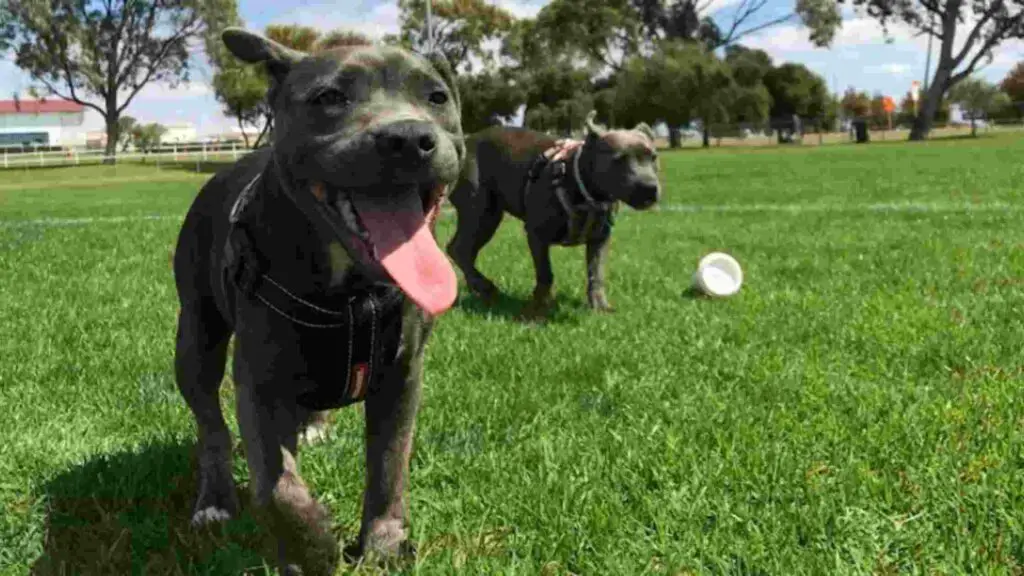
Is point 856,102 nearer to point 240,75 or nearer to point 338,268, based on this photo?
point 240,75

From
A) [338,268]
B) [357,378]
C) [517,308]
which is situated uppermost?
[338,268]

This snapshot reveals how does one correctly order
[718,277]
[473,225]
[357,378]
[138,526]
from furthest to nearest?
[473,225] → [718,277] → [138,526] → [357,378]

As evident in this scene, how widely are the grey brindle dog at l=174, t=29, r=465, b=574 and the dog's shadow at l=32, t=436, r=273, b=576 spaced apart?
0.36m

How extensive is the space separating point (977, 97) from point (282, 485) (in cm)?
8691

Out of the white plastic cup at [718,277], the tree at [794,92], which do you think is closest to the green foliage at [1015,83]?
the tree at [794,92]

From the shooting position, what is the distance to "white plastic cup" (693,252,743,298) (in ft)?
24.7

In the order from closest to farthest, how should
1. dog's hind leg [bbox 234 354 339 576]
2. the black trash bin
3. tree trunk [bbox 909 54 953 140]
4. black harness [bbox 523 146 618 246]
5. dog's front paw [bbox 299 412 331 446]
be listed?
dog's hind leg [bbox 234 354 339 576], dog's front paw [bbox 299 412 331 446], black harness [bbox 523 146 618 246], the black trash bin, tree trunk [bbox 909 54 953 140]

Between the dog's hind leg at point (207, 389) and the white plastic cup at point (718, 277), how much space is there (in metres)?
4.72

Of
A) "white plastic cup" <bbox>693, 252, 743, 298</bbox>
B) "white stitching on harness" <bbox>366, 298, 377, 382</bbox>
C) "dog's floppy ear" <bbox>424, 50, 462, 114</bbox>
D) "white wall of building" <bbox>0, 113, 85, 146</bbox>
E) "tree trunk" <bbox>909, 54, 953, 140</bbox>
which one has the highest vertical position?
"white wall of building" <bbox>0, 113, 85, 146</bbox>

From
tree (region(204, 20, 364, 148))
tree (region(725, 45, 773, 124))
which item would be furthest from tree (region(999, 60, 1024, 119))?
tree (region(204, 20, 364, 148))

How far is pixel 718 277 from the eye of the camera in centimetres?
779

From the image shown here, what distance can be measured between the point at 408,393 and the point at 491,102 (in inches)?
2547

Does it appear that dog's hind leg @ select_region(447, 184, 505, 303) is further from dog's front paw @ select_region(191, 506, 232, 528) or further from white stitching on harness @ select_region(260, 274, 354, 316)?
white stitching on harness @ select_region(260, 274, 354, 316)

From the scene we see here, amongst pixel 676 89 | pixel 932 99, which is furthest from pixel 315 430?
pixel 932 99
